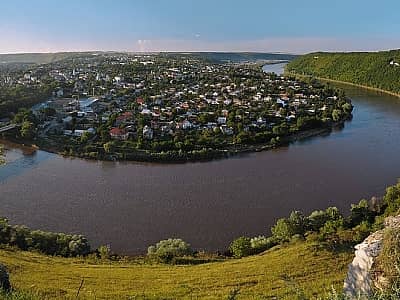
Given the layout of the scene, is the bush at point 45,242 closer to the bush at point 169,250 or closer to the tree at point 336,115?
the bush at point 169,250

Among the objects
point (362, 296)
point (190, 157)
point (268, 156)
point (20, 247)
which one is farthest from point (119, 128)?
point (362, 296)

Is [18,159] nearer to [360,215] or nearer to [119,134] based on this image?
[119,134]

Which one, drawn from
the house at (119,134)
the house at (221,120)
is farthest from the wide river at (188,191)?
the house at (221,120)

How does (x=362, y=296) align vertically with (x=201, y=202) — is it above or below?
above

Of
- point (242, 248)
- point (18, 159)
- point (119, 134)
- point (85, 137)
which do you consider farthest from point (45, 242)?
point (119, 134)

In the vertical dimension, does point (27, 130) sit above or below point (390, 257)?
below

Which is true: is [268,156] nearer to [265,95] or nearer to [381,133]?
[381,133]
